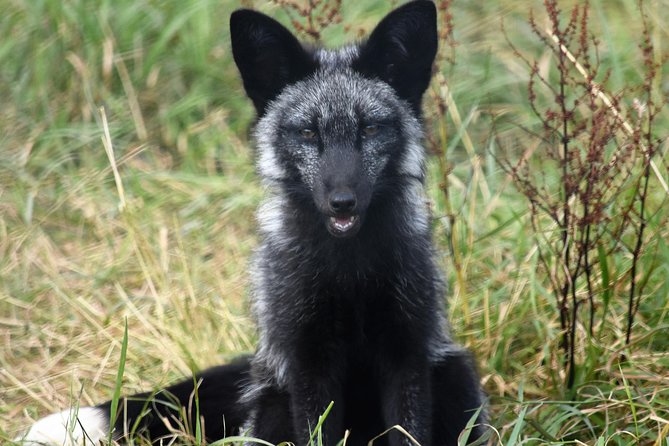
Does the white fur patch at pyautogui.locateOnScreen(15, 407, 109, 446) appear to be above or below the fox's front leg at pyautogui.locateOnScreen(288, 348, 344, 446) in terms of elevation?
below

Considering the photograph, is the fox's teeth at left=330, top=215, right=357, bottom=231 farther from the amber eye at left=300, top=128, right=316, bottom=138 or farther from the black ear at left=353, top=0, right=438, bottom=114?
the black ear at left=353, top=0, right=438, bottom=114

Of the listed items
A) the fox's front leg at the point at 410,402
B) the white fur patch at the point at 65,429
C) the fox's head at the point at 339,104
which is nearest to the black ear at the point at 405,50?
the fox's head at the point at 339,104

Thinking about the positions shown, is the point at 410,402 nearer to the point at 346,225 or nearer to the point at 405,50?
the point at 346,225

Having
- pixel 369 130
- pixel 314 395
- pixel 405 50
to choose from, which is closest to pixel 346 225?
pixel 369 130

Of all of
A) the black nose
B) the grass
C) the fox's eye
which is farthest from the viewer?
the grass

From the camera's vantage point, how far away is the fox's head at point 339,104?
409cm

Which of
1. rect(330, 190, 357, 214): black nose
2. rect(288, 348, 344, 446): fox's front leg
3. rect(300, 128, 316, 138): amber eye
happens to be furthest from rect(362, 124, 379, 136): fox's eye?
rect(288, 348, 344, 446): fox's front leg

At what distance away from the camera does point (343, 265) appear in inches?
165

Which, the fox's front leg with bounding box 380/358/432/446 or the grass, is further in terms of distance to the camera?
the grass

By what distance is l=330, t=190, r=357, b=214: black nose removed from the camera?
3918mm

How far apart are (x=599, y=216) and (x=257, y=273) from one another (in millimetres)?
1496

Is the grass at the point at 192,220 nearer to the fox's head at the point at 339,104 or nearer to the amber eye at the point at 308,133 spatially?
the fox's head at the point at 339,104

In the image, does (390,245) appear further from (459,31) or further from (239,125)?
(459,31)

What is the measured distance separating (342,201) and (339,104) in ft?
1.59
